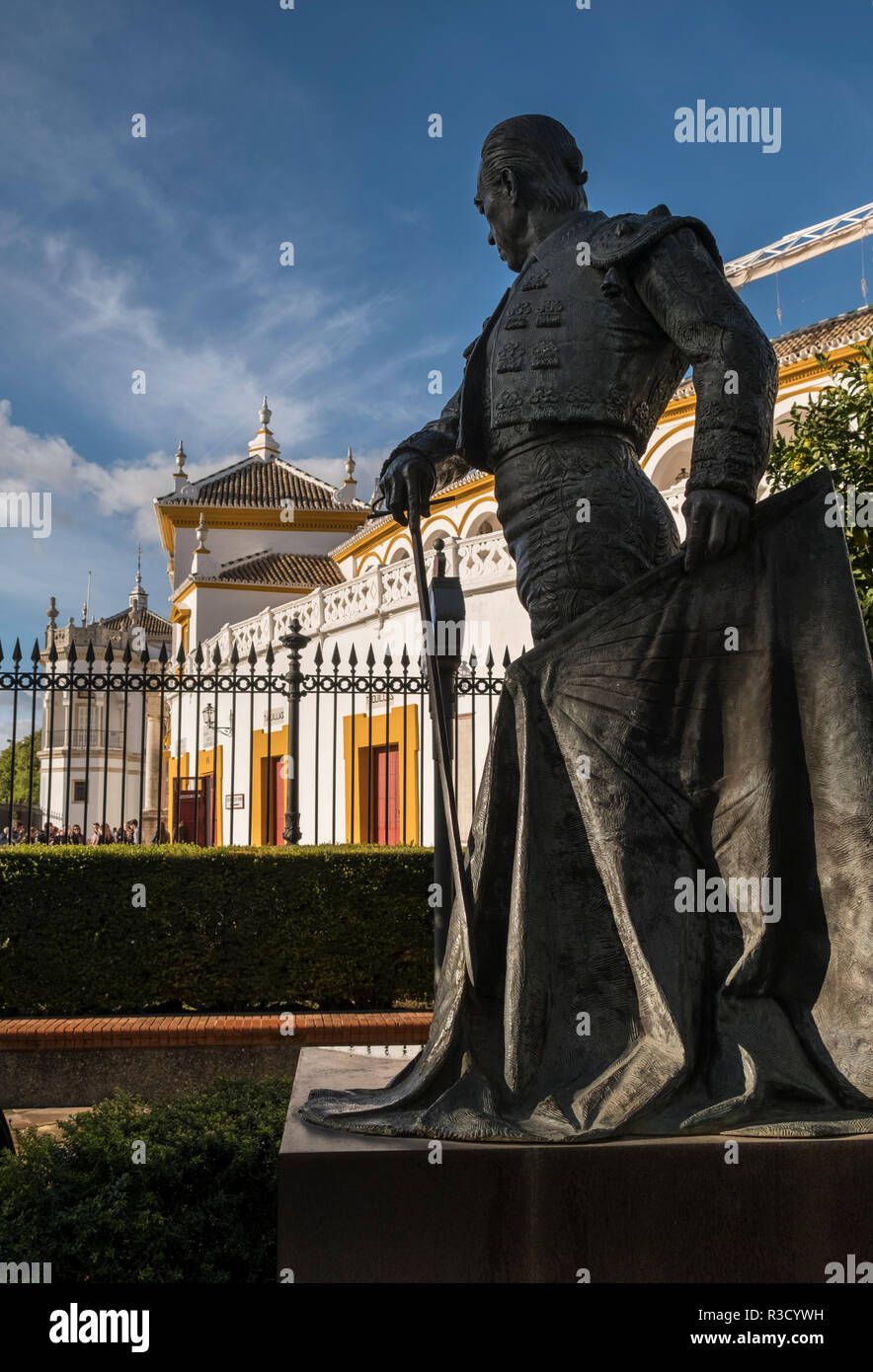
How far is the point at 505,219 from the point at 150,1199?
116 inches

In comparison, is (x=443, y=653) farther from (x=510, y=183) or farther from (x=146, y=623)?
(x=146, y=623)

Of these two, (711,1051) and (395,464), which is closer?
(711,1051)

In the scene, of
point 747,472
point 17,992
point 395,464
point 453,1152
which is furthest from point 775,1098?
point 17,992

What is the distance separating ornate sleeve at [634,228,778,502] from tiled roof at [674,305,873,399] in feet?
50.1

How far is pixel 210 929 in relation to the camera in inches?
304

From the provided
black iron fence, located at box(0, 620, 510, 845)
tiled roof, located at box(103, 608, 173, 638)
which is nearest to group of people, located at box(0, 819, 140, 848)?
black iron fence, located at box(0, 620, 510, 845)

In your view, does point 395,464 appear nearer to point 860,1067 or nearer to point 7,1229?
point 860,1067

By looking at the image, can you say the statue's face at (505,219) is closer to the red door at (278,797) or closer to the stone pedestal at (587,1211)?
the stone pedestal at (587,1211)

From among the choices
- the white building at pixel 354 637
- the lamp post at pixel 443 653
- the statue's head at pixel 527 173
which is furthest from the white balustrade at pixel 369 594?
the statue's head at pixel 527 173

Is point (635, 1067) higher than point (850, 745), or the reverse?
point (850, 745)

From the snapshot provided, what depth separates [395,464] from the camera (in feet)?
10.6

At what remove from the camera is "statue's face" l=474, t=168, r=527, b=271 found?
318 cm

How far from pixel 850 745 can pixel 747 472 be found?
2.17 feet

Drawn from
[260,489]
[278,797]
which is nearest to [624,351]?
[278,797]
